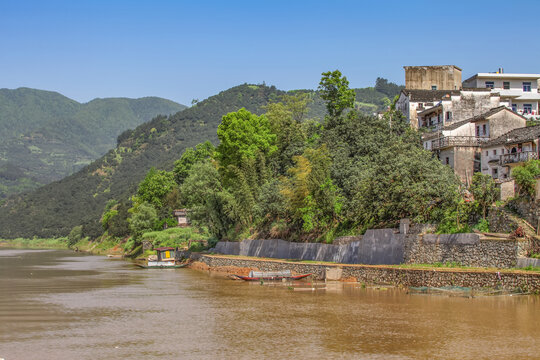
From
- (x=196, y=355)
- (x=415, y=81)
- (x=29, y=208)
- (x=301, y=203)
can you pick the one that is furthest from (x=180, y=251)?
(x=29, y=208)

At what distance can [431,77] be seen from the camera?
2987 inches

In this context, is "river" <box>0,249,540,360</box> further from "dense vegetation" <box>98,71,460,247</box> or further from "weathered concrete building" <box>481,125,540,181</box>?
"weathered concrete building" <box>481,125,540,181</box>

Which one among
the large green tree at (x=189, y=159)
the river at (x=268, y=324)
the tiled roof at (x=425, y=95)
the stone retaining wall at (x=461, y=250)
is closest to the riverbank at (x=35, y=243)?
the large green tree at (x=189, y=159)

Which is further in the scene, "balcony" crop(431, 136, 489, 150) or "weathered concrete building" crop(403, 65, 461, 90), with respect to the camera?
"weathered concrete building" crop(403, 65, 461, 90)

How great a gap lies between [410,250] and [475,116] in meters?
24.8

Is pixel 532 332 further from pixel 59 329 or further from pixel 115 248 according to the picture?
pixel 115 248

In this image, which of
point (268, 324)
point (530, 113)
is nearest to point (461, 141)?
point (530, 113)

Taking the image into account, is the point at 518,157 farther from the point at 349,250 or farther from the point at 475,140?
the point at 349,250

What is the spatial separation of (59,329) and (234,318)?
8325mm

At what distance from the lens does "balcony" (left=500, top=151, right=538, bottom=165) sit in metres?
45.2

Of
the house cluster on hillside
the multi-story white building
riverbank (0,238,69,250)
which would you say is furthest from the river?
riverbank (0,238,69,250)

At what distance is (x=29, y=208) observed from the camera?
653ft

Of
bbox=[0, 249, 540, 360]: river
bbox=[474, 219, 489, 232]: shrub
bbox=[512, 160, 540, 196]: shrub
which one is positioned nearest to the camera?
bbox=[0, 249, 540, 360]: river

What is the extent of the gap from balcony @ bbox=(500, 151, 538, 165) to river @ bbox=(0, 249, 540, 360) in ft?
55.2
